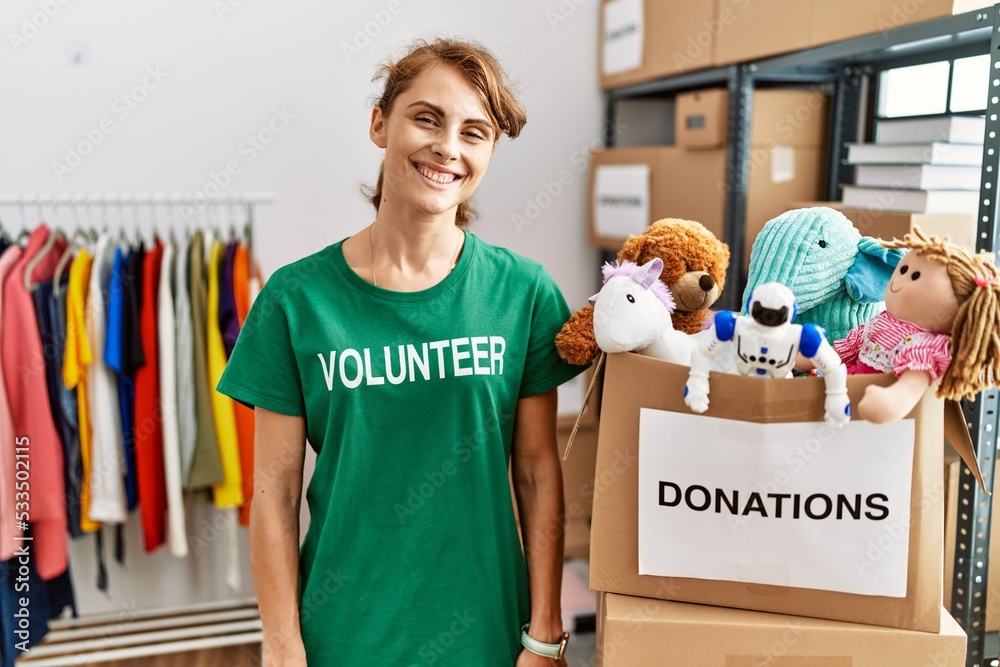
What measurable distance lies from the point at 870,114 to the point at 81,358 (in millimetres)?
2032

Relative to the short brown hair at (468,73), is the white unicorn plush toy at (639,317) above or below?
below

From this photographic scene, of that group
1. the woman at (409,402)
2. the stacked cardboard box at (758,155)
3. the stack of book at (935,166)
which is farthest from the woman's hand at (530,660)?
the stacked cardboard box at (758,155)

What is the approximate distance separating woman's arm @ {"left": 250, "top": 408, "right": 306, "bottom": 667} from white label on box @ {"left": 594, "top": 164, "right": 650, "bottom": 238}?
1.47 meters

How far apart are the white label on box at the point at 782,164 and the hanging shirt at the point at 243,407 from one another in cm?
139

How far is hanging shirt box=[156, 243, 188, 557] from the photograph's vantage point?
204 cm

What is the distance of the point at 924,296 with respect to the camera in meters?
0.83

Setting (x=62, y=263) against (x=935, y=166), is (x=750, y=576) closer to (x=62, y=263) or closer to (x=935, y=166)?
(x=935, y=166)

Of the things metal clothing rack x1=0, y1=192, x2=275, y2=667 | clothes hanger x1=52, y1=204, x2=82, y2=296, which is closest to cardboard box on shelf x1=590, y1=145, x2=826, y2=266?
metal clothing rack x1=0, y1=192, x2=275, y2=667

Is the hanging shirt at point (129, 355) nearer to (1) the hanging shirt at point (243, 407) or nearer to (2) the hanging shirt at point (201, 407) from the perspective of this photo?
(2) the hanging shirt at point (201, 407)

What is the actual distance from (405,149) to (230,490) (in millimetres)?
1391

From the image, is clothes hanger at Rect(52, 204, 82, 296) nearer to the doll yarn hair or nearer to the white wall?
the white wall

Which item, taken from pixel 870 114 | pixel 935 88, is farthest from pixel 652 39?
pixel 935 88

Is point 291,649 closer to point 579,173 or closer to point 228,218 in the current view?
point 228,218

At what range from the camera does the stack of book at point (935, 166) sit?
144cm
